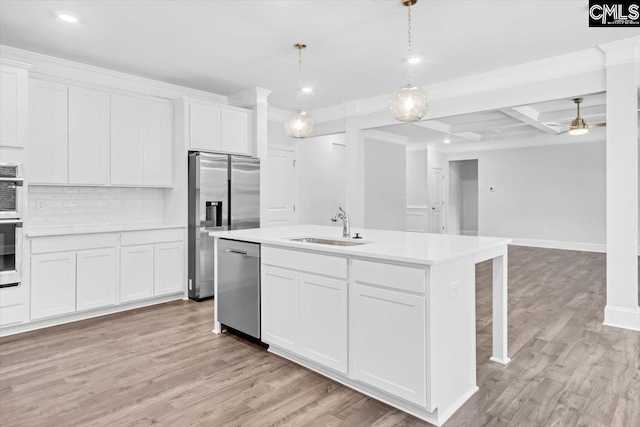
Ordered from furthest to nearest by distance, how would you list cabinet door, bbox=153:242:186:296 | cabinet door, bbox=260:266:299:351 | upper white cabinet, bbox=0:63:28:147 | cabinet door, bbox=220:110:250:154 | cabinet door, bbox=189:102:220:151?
cabinet door, bbox=220:110:250:154 < cabinet door, bbox=189:102:220:151 < cabinet door, bbox=153:242:186:296 < upper white cabinet, bbox=0:63:28:147 < cabinet door, bbox=260:266:299:351

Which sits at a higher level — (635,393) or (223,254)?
(223,254)

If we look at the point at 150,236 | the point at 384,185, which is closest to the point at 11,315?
the point at 150,236

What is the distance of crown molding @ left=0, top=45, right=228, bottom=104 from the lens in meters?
3.99

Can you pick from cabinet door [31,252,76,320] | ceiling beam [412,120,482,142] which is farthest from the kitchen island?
ceiling beam [412,120,482,142]

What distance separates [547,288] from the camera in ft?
17.1

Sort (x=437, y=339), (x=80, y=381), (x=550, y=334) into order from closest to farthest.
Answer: (x=437, y=339) < (x=80, y=381) < (x=550, y=334)

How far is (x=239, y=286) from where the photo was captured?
11.1 ft

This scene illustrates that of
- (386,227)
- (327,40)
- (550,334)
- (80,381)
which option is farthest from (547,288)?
(80,381)

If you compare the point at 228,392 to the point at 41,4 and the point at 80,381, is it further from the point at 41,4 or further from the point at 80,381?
the point at 41,4

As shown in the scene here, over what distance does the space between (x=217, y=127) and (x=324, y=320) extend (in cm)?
347

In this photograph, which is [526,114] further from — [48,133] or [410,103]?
[48,133]

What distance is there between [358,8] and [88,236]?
3.46 meters

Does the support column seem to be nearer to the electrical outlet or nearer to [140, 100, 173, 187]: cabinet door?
[140, 100, 173, 187]: cabinet door

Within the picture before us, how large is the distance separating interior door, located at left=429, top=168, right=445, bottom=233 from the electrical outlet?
8136 mm
